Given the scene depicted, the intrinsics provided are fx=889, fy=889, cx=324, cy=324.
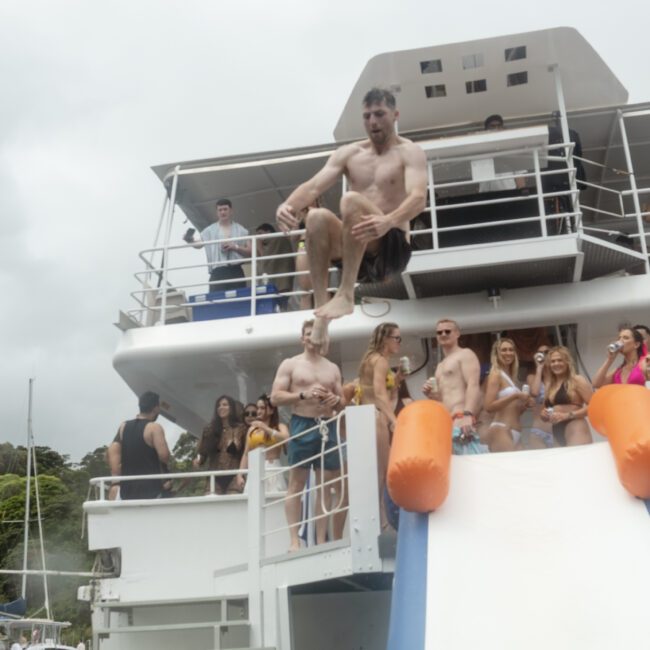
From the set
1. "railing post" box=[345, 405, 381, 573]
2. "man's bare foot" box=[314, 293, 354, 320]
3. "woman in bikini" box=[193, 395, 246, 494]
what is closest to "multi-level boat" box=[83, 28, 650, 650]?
"railing post" box=[345, 405, 381, 573]

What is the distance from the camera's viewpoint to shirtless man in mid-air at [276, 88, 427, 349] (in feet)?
14.6

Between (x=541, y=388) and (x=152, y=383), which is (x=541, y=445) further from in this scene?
(x=152, y=383)

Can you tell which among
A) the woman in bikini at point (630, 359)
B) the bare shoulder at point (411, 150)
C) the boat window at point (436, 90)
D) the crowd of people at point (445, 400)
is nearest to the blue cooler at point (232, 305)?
the crowd of people at point (445, 400)

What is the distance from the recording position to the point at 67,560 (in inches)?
1594

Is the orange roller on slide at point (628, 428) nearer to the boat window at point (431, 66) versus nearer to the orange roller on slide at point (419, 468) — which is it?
the orange roller on slide at point (419, 468)

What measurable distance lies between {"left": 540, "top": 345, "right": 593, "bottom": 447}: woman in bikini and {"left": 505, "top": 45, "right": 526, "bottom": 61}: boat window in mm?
5229

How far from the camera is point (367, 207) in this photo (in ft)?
14.6

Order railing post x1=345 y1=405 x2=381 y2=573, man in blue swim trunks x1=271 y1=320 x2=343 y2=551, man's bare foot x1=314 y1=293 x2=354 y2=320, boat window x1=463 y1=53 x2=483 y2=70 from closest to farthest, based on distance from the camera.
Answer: man's bare foot x1=314 y1=293 x2=354 y2=320
railing post x1=345 y1=405 x2=381 y2=573
man in blue swim trunks x1=271 y1=320 x2=343 y2=551
boat window x1=463 y1=53 x2=483 y2=70

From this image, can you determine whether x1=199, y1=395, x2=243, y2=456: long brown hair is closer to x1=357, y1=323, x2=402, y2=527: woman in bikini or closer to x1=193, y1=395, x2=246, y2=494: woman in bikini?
x1=193, y1=395, x2=246, y2=494: woman in bikini

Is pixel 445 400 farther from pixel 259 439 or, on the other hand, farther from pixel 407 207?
pixel 407 207

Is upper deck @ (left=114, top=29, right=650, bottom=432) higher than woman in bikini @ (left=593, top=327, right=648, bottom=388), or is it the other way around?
A: upper deck @ (left=114, top=29, right=650, bottom=432)

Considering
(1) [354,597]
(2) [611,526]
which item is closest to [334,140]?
(1) [354,597]

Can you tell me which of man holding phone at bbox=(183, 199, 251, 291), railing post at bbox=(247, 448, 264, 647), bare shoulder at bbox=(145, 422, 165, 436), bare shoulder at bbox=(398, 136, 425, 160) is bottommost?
railing post at bbox=(247, 448, 264, 647)

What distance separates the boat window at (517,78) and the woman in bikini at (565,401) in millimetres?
5456
